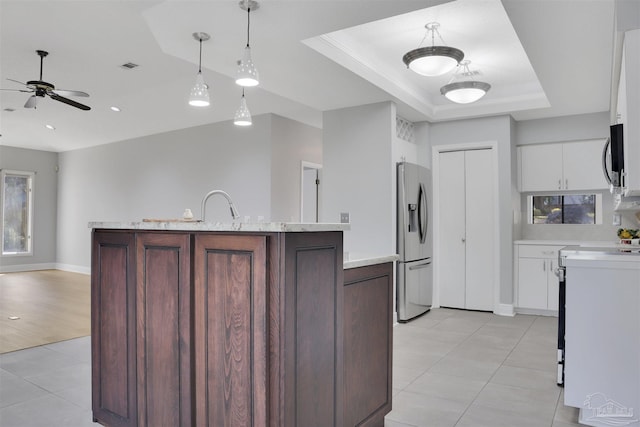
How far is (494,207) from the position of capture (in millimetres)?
5445

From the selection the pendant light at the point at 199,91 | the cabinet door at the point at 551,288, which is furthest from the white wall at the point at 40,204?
the cabinet door at the point at 551,288

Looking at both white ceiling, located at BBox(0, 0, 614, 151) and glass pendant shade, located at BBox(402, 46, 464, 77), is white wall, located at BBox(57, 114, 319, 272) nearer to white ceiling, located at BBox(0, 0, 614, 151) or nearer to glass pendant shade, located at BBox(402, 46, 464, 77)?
white ceiling, located at BBox(0, 0, 614, 151)

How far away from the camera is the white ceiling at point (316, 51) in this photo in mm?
2918

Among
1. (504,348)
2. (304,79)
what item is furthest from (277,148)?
(504,348)

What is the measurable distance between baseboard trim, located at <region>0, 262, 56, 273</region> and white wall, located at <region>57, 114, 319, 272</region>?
27 centimetres

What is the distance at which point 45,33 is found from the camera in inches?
148

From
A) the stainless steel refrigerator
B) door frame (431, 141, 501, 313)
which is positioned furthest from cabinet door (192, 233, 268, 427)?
door frame (431, 141, 501, 313)

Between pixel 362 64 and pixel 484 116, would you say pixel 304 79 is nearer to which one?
pixel 362 64

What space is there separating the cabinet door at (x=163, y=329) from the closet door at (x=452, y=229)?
14.5 feet

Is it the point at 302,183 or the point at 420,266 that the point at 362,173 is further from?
the point at 302,183

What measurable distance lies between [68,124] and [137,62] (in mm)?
3952

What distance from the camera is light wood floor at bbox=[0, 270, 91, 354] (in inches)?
167

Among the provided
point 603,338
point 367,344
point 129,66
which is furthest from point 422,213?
point 129,66

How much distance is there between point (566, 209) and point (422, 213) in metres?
2.03
